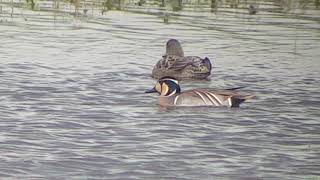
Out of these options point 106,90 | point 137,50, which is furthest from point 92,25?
point 106,90

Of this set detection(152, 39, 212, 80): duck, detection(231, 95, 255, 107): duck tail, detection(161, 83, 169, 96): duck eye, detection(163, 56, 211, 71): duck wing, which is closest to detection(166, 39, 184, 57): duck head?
detection(152, 39, 212, 80): duck

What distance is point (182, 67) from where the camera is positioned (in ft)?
54.2

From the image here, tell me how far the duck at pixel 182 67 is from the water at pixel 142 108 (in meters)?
0.19

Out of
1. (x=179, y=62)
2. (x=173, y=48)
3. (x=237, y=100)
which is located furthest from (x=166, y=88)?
A: (x=173, y=48)

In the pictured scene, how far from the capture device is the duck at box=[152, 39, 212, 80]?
52.3ft

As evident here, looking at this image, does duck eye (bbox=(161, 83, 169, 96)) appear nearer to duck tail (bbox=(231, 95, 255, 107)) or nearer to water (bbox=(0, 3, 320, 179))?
water (bbox=(0, 3, 320, 179))

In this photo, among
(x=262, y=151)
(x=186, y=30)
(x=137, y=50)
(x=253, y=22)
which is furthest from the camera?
(x=253, y=22)

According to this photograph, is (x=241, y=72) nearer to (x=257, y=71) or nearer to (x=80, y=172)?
(x=257, y=71)

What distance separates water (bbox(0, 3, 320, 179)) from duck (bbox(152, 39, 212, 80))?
0.19m

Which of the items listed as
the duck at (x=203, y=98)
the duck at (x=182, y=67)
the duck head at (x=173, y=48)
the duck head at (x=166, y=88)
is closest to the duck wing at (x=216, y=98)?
the duck at (x=203, y=98)

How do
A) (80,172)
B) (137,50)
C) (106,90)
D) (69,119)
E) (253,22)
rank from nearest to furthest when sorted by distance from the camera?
(80,172) → (69,119) → (106,90) → (137,50) → (253,22)

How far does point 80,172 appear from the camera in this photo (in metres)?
8.99

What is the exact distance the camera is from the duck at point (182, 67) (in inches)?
628

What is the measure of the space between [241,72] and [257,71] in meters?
0.31
